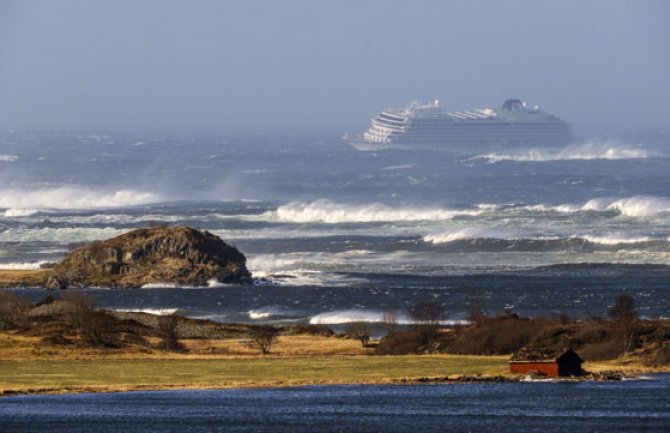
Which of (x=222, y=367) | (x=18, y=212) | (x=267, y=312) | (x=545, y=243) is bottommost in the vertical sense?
(x=222, y=367)

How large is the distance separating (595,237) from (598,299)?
2314 cm

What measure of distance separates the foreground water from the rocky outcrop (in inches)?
Answer: 1141

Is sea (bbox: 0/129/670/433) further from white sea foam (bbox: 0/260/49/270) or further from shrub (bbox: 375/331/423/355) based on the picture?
shrub (bbox: 375/331/423/355)

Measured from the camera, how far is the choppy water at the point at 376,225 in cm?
7638

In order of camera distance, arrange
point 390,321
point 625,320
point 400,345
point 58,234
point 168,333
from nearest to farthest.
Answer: point 625,320 → point 400,345 → point 168,333 → point 390,321 → point 58,234

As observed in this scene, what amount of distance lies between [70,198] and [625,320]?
261 feet

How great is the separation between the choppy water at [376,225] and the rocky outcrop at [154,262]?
1549 mm

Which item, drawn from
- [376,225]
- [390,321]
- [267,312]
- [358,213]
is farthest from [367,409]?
[358,213]

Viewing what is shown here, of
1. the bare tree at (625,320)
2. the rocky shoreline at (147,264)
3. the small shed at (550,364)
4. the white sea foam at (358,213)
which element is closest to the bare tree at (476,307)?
the bare tree at (625,320)

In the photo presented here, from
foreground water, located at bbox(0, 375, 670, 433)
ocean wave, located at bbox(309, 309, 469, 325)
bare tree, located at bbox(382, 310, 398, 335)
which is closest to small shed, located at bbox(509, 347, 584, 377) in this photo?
foreground water, located at bbox(0, 375, 670, 433)

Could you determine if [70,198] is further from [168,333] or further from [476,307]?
[168,333]

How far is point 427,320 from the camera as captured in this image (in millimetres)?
65938

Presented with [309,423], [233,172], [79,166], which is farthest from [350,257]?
A: [79,166]

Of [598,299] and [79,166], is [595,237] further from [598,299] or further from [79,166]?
[79,166]
